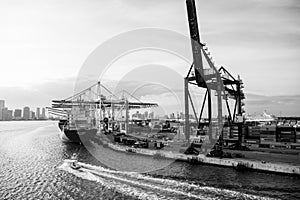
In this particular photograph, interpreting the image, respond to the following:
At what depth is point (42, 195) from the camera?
58.1 ft

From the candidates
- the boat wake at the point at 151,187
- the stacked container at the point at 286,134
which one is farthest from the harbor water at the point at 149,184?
the stacked container at the point at 286,134

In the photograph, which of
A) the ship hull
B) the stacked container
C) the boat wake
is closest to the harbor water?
the boat wake

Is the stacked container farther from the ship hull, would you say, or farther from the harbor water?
the ship hull

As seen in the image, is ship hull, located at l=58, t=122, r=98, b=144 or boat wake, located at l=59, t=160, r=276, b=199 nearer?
boat wake, located at l=59, t=160, r=276, b=199

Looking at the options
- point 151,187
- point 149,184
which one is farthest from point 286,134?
point 151,187

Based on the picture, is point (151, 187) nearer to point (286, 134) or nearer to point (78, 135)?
point (286, 134)

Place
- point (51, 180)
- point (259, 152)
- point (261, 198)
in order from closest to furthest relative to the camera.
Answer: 1. point (261, 198)
2. point (51, 180)
3. point (259, 152)

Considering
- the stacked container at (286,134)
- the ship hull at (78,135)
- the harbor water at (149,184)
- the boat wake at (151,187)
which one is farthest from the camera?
the ship hull at (78,135)

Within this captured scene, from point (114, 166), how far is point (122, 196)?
975 centimetres

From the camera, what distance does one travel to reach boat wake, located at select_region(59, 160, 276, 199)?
16.3 m

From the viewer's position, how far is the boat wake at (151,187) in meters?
16.3

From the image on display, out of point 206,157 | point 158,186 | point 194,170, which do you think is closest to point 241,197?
point 158,186

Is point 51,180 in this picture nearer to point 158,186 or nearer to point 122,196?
point 122,196

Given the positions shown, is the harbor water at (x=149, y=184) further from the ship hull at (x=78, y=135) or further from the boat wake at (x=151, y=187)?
the ship hull at (x=78, y=135)
